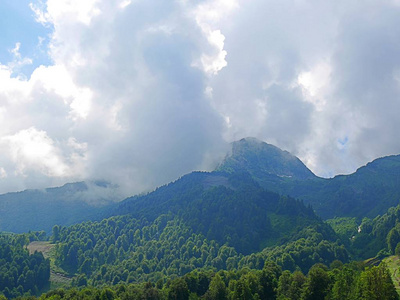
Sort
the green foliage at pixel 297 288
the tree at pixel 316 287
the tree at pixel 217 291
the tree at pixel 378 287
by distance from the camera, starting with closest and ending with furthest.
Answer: the tree at pixel 378 287, the green foliage at pixel 297 288, the tree at pixel 316 287, the tree at pixel 217 291

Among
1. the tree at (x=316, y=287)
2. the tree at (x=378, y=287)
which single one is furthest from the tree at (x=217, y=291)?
the tree at (x=378, y=287)

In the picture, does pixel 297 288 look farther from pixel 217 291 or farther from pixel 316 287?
pixel 217 291

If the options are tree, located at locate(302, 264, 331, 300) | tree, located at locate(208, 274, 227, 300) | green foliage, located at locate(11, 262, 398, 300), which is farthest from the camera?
tree, located at locate(208, 274, 227, 300)

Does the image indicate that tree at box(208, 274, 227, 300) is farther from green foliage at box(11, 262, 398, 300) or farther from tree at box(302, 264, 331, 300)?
tree at box(302, 264, 331, 300)

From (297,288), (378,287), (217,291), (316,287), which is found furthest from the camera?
(217,291)

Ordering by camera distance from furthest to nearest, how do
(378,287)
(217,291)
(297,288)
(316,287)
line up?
(217,291) < (297,288) < (316,287) < (378,287)

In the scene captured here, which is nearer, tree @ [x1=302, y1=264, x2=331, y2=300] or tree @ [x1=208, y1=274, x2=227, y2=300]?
tree @ [x1=302, y1=264, x2=331, y2=300]

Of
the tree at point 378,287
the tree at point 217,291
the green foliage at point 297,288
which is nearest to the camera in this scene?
the tree at point 378,287

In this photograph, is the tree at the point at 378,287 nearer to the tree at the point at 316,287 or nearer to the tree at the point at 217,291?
the tree at the point at 316,287

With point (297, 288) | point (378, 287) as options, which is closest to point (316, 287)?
point (297, 288)

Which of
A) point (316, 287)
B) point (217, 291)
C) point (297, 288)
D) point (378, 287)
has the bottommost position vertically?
point (217, 291)

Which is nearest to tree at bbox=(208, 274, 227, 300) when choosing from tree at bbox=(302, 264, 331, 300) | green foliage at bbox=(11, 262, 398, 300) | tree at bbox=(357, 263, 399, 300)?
green foliage at bbox=(11, 262, 398, 300)

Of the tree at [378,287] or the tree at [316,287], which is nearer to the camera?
the tree at [378,287]

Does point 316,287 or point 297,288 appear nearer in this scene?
point 316,287
